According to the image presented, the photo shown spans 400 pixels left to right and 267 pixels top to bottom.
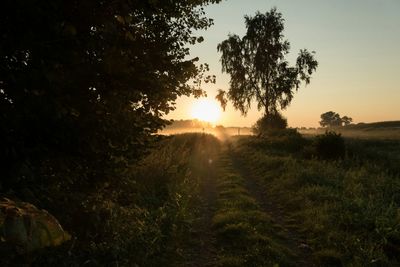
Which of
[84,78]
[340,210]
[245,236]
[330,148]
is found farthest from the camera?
Result: [330,148]

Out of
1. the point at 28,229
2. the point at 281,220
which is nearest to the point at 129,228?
the point at 28,229

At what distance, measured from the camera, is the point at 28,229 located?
3996mm

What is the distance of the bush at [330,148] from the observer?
1164 inches

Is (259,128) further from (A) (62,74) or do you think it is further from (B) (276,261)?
(A) (62,74)

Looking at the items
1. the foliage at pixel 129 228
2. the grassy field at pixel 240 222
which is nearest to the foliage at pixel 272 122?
the grassy field at pixel 240 222

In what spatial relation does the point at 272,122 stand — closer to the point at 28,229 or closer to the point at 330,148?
the point at 330,148

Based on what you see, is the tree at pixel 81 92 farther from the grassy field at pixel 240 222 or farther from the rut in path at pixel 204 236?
the rut in path at pixel 204 236

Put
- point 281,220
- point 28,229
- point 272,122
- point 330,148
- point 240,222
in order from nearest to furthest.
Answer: point 28,229, point 240,222, point 281,220, point 330,148, point 272,122

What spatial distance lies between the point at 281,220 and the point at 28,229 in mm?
11002

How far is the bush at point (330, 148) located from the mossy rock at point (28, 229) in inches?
→ 1059

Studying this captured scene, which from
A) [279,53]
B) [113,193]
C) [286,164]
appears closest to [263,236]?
[113,193]

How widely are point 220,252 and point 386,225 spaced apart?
15.7 feet

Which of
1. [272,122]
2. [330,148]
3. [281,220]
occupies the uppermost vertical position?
[272,122]

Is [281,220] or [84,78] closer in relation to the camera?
[84,78]
